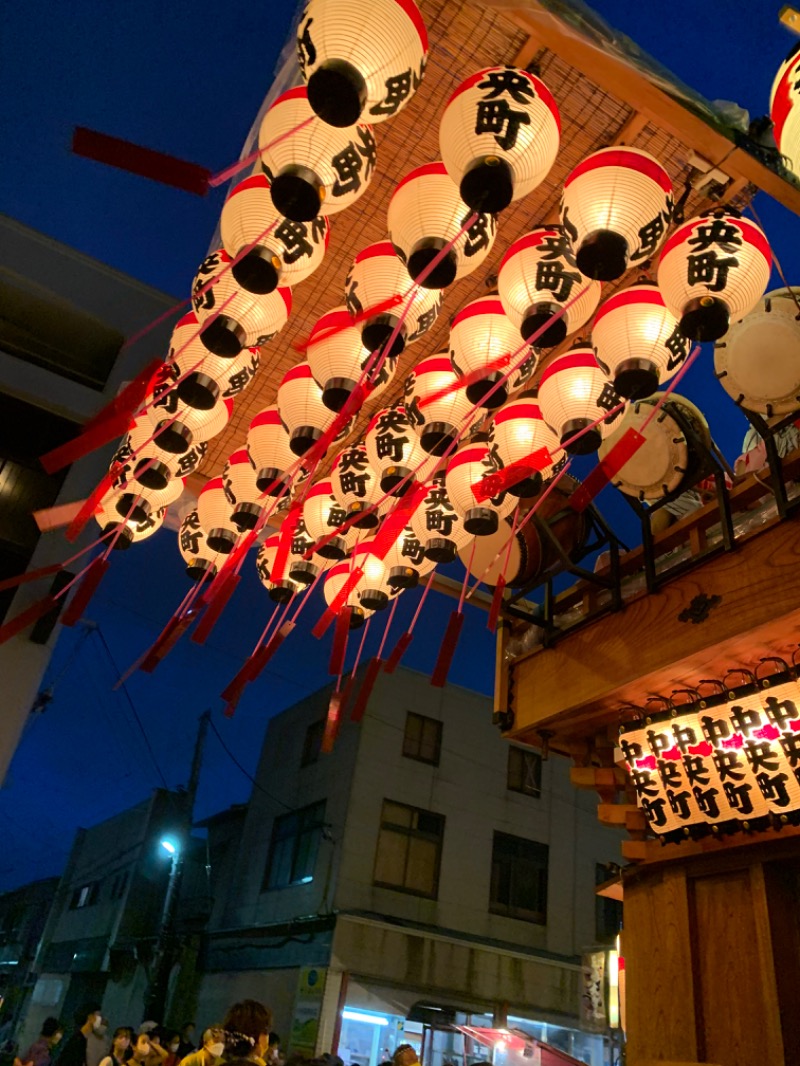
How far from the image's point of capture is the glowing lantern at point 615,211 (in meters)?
3.52

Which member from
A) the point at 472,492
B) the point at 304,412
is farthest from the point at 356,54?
the point at 472,492

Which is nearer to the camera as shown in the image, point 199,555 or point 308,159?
point 308,159

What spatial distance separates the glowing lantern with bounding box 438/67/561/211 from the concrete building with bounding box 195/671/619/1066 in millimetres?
15996

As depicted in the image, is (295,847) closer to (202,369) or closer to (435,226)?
(202,369)

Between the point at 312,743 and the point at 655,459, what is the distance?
54.7 feet

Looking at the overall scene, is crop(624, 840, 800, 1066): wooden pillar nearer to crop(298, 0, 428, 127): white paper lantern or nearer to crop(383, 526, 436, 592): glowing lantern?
crop(383, 526, 436, 592): glowing lantern

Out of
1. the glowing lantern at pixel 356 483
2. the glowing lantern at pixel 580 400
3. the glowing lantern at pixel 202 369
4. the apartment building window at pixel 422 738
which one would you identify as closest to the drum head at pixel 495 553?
the glowing lantern at pixel 356 483

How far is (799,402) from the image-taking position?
171 inches

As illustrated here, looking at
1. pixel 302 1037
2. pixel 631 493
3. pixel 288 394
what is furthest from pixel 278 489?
pixel 302 1037

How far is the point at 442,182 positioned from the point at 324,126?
2.46ft

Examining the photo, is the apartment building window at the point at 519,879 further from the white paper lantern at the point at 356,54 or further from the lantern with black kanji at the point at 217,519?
the white paper lantern at the point at 356,54

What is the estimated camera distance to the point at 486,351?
4609 millimetres

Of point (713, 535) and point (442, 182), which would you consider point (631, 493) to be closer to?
point (713, 535)

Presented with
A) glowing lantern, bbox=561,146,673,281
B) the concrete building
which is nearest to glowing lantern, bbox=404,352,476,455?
glowing lantern, bbox=561,146,673,281
